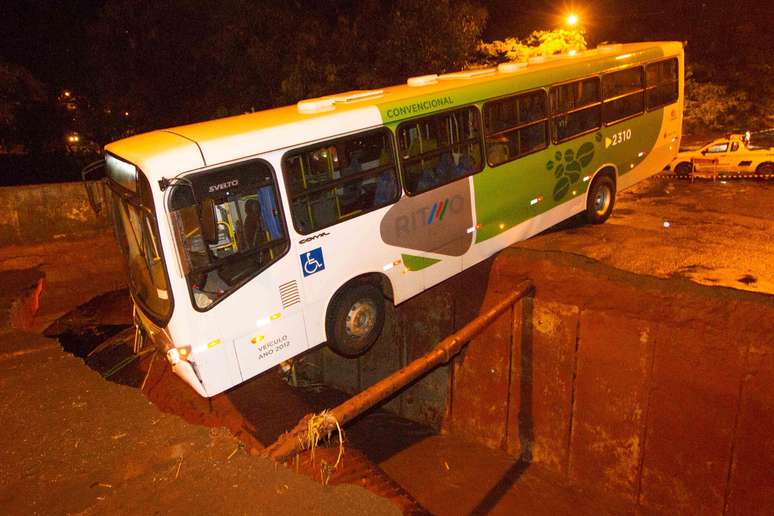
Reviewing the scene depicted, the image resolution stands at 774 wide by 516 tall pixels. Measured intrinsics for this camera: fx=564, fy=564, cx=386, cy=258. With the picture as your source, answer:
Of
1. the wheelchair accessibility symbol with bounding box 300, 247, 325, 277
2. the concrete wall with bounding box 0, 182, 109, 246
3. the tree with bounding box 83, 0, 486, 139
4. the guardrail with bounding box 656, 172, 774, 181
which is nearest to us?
the wheelchair accessibility symbol with bounding box 300, 247, 325, 277

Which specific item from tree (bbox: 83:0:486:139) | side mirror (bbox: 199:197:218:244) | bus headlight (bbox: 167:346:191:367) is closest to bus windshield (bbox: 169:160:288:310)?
side mirror (bbox: 199:197:218:244)

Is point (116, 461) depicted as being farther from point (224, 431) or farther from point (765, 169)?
point (765, 169)

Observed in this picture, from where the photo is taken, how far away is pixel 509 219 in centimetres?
843

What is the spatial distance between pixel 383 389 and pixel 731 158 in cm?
1420

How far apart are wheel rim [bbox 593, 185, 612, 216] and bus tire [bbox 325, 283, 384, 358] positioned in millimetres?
5375

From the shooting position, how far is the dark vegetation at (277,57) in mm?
14859

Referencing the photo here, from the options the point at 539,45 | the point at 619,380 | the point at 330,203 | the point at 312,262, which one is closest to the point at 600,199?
the point at 619,380

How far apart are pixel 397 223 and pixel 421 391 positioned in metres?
4.18

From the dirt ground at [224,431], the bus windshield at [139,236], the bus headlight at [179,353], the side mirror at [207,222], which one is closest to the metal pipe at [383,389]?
the dirt ground at [224,431]

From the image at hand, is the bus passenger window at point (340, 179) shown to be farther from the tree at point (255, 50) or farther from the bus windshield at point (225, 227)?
the tree at point (255, 50)

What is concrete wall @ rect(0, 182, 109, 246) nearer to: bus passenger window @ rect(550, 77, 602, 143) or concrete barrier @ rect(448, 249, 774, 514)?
concrete barrier @ rect(448, 249, 774, 514)

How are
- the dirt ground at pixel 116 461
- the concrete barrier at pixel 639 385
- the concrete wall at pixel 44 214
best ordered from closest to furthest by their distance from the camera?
1. the dirt ground at pixel 116 461
2. the concrete barrier at pixel 639 385
3. the concrete wall at pixel 44 214

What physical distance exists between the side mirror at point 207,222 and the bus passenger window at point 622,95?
286 inches

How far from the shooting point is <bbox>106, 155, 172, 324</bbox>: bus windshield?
5246mm
